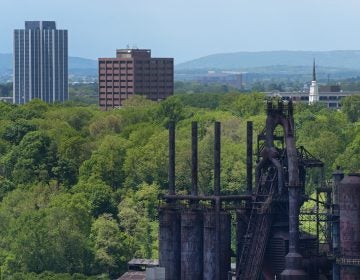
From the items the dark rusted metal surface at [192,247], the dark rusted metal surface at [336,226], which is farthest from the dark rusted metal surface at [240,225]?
the dark rusted metal surface at [336,226]

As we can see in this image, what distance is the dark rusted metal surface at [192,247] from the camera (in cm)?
10019

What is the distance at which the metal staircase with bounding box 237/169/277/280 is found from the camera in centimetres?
9656

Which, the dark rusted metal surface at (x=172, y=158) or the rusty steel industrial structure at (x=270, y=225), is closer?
the rusty steel industrial structure at (x=270, y=225)

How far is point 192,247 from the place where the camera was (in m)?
101

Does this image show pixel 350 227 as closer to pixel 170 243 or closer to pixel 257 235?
pixel 257 235

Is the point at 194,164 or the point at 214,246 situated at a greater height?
the point at 194,164

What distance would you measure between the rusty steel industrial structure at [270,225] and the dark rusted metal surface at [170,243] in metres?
0.05

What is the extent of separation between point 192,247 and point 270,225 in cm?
536

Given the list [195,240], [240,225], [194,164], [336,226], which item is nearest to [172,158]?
[194,164]

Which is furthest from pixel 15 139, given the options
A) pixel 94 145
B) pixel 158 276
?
pixel 158 276

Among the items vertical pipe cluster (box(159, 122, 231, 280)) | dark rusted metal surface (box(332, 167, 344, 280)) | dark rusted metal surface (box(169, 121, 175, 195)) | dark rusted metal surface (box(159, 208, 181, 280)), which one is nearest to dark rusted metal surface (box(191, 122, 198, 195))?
vertical pipe cluster (box(159, 122, 231, 280))

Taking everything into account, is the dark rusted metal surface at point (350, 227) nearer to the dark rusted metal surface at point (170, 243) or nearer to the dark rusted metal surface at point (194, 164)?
the dark rusted metal surface at point (170, 243)

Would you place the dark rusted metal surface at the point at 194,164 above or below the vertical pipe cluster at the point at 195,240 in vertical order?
above

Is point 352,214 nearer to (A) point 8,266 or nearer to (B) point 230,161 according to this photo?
(A) point 8,266
